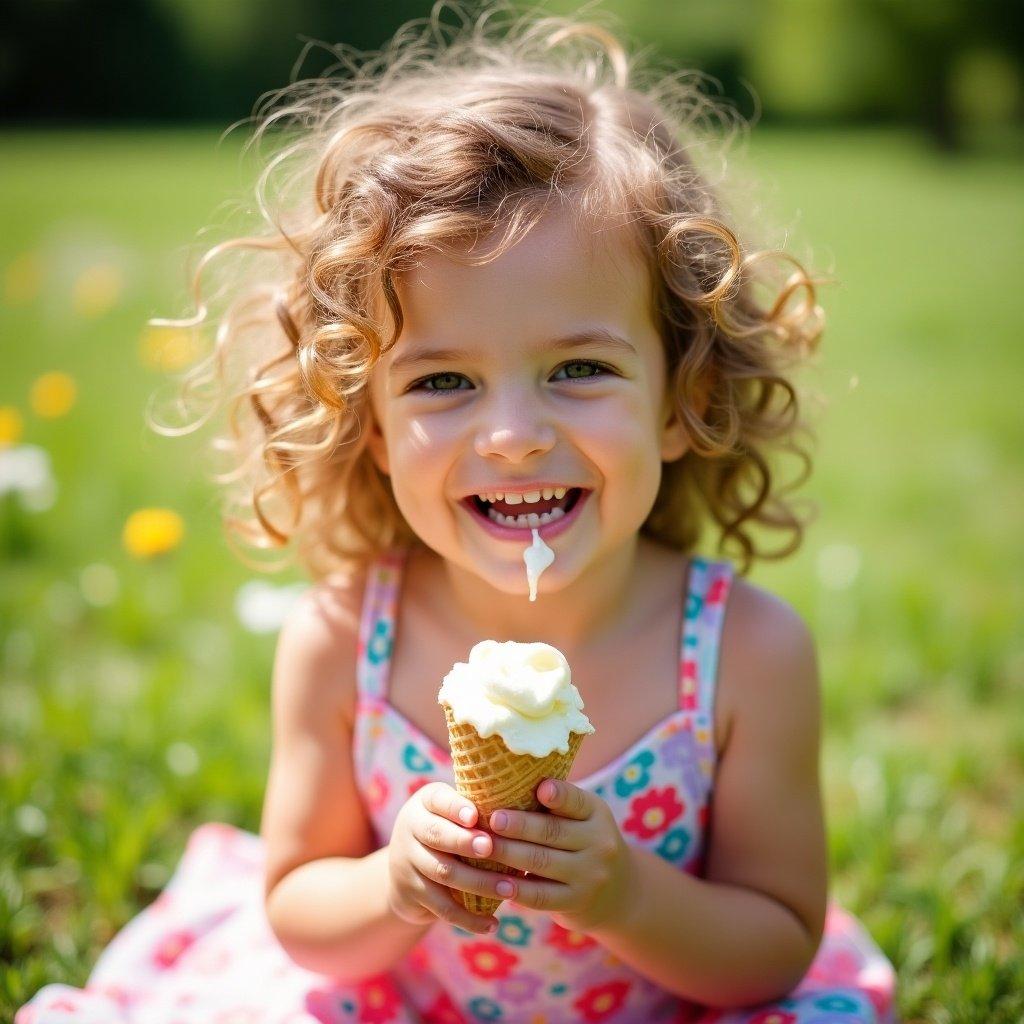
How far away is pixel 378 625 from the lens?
219 cm

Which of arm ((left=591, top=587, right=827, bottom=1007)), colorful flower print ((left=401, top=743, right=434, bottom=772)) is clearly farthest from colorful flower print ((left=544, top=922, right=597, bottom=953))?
colorful flower print ((left=401, top=743, right=434, bottom=772))

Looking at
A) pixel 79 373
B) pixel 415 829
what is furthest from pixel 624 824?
pixel 79 373

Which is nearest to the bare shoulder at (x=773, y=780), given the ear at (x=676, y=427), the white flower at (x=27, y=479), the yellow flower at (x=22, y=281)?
the ear at (x=676, y=427)

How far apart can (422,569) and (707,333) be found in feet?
2.28

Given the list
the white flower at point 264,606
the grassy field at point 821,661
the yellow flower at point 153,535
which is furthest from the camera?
the yellow flower at point 153,535

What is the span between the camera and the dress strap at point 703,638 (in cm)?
208

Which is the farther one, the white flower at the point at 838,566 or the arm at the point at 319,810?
the white flower at the point at 838,566

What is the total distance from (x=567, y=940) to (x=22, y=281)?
7.80 m

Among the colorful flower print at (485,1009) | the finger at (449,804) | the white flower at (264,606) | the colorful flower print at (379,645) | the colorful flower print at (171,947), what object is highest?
the finger at (449,804)

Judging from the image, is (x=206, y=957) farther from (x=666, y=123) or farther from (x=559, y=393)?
(x=666, y=123)

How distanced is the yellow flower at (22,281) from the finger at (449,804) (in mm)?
7577

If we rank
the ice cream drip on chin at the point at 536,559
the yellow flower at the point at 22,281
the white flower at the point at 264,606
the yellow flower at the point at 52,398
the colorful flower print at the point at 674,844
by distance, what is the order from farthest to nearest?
1. the yellow flower at the point at 22,281
2. the yellow flower at the point at 52,398
3. the white flower at the point at 264,606
4. the colorful flower print at the point at 674,844
5. the ice cream drip on chin at the point at 536,559

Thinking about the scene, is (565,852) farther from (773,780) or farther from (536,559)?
(773,780)

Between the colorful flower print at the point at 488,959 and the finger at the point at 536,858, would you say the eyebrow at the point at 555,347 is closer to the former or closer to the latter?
the finger at the point at 536,858
